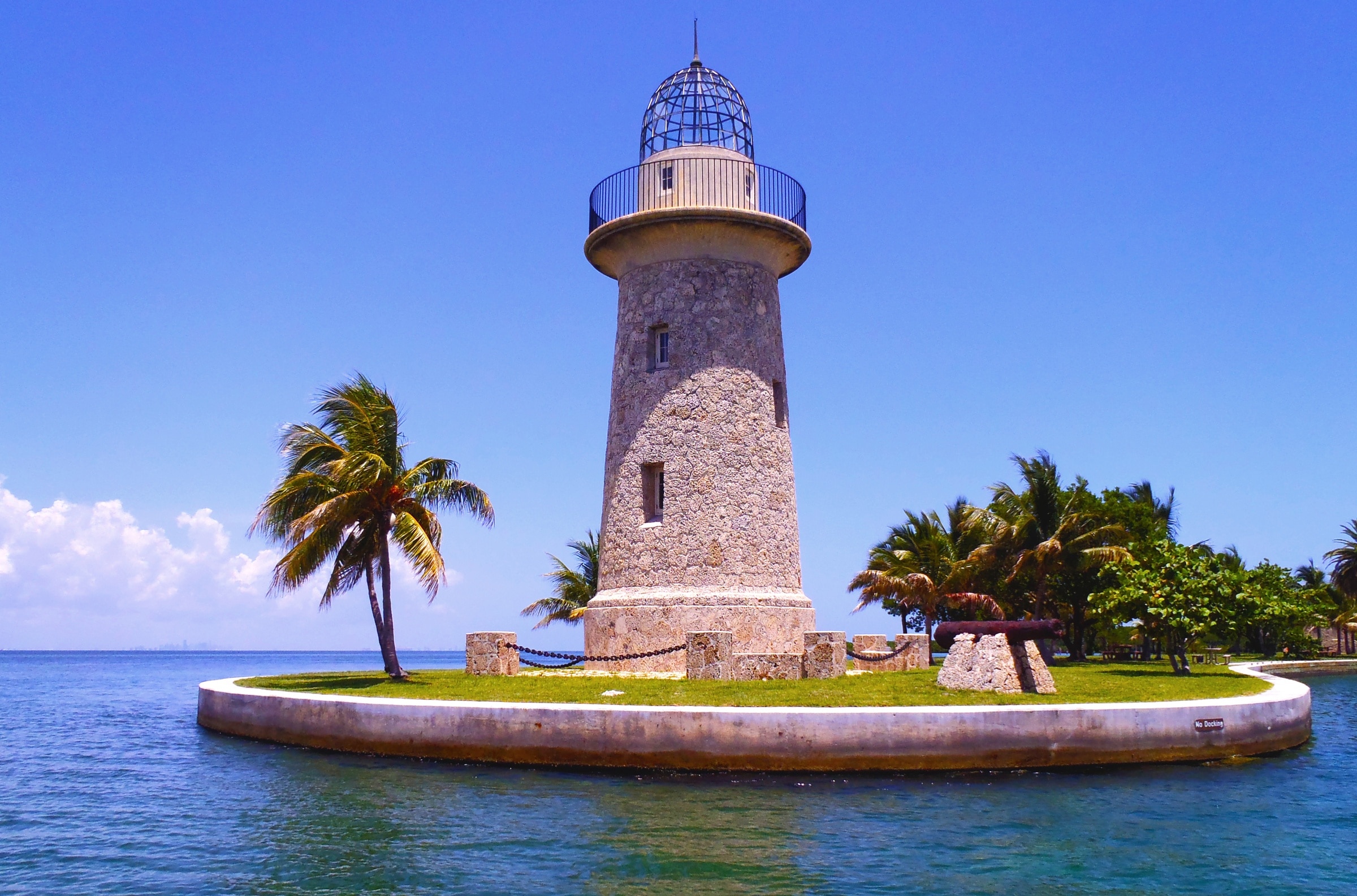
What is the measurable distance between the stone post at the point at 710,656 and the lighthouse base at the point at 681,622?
222cm

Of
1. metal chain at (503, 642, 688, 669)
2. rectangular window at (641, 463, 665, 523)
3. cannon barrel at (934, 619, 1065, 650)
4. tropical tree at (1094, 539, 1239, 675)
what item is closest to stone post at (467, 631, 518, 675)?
metal chain at (503, 642, 688, 669)

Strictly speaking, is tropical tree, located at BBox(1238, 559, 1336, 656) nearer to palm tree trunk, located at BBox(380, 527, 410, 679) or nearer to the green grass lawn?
the green grass lawn

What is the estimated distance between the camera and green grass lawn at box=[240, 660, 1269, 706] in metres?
16.9

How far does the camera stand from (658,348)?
81.7 feet

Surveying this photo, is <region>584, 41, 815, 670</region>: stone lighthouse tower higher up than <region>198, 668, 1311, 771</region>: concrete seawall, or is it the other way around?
<region>584, 41, 815, 670</region>: stone lighthouse tower

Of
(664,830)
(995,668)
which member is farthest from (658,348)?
(664,830)

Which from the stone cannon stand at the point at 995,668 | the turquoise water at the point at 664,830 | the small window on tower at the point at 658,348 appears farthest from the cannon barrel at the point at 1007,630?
the small window on tower at the point at 658,348

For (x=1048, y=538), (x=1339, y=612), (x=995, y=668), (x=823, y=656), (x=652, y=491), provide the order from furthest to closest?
(x=1339, y=612) < (x=1048, y=538) < (x=652, y=491) < (x=823, y=656) < (x=995, y=668)

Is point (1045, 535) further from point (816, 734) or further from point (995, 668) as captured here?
point (816, 734)

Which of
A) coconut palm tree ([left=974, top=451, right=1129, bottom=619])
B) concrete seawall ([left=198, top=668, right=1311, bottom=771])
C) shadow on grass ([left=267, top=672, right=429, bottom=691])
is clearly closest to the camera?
concrete seawall ([left=198, top=668, right=1311, bottom=771])

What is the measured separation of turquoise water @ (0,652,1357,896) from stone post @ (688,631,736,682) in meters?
4.69

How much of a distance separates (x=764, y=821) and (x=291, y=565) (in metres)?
14.5

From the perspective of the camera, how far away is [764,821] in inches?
486

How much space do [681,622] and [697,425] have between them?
4363 millimetres
